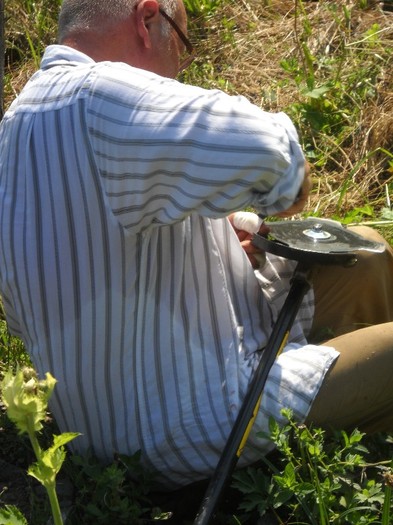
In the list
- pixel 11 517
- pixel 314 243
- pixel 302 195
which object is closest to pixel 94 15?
pixel 302 195

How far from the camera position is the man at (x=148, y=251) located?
2.12 m

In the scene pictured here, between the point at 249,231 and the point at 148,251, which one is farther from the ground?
the point at 148,251

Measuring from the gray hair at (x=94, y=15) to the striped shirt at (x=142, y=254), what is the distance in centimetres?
10

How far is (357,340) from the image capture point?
2582 millimetres

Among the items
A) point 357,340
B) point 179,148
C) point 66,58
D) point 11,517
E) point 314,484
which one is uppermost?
point 66,58

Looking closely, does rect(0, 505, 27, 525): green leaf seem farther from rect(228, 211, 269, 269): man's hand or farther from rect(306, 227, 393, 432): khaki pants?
rect(228, 211, 269, 269): man's hand

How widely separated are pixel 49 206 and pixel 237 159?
1.50 ft

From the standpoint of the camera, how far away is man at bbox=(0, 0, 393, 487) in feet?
6.97

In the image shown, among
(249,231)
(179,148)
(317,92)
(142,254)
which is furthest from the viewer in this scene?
(317,92)

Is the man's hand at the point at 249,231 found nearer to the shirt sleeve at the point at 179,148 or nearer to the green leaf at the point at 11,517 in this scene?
the shirt sleeve at the point at 179,148

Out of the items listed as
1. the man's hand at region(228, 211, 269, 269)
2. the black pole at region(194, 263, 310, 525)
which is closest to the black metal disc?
the man's hand at region(228, 211, 269, 269)

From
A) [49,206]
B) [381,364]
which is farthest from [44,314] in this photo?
[381,364]

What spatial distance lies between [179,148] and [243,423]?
0.66 metres

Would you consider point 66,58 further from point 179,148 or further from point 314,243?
point 314,243
